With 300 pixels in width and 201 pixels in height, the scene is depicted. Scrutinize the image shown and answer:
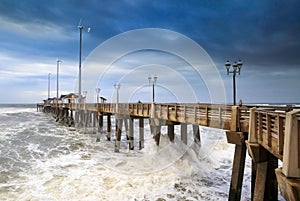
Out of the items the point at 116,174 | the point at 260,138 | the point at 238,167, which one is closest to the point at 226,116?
the point at 238,167

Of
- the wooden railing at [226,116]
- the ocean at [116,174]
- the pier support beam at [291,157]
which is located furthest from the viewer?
the ocean at [116,174]

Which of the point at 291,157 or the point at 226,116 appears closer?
the point at 291,157

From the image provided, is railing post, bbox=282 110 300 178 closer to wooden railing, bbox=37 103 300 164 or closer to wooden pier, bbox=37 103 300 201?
wooden pier, bbox=37 103 300 201

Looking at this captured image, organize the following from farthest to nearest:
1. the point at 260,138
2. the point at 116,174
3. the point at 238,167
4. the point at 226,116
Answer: the point at 116,174 → the point at 226,116 → the point at 238,167 → the point at 260,138

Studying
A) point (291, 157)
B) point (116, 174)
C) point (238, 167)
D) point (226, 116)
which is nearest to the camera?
point (291, 157)

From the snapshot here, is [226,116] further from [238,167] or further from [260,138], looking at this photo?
[260,138]

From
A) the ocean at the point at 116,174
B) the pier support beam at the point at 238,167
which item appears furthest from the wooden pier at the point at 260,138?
the ocean at the point at 116,174

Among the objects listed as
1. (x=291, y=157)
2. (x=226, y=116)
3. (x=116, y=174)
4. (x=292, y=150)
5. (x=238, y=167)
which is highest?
(x=226, y=116)

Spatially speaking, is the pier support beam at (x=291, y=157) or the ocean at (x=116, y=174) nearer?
the pier support beam at (x=291, y=157)

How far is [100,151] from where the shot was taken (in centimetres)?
1639

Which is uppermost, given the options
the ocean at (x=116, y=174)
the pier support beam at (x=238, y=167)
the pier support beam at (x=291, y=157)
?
the pier support beam at (x=291, y=157)

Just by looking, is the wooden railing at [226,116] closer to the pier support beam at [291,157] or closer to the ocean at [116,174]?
the pier support beam at [291,157]

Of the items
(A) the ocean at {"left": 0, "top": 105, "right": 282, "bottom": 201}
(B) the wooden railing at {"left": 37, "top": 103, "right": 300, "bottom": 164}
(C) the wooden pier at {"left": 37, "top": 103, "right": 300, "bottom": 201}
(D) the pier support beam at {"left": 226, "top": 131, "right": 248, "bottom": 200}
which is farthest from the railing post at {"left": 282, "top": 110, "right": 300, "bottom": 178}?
(A) the ocean at {"left": 0, "top": 105, "right": 282, "bottom": 201}

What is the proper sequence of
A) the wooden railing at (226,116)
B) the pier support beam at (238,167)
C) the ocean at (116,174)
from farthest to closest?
the ocean at (116,174) → the pier support beam at (238,167) → the wooden railing at (226,116)
